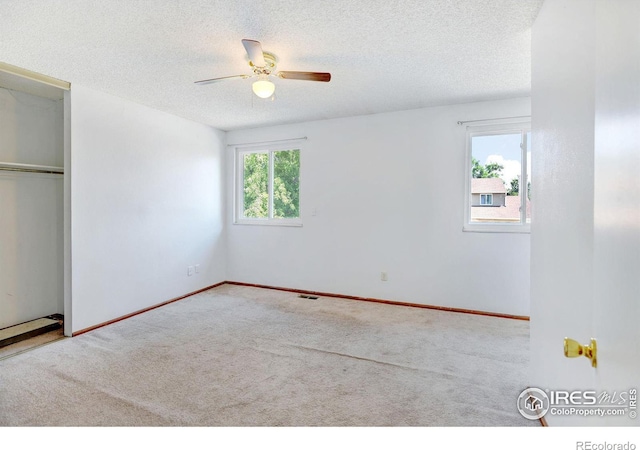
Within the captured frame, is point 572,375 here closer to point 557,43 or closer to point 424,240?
point 557,43

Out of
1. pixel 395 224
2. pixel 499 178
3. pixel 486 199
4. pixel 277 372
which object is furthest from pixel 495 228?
pixel 277 372

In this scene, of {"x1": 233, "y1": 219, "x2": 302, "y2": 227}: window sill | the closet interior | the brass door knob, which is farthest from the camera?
{"x1": 233, "y1": 219, "x2": 302, "y2": 227}: window sill

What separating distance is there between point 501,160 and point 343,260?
2.25m

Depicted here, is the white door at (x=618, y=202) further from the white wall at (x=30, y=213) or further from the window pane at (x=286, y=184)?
the white wall at (x=30, y=213)

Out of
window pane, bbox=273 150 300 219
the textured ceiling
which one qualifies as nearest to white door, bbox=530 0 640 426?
the textured ceiling

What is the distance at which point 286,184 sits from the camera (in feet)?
16.0

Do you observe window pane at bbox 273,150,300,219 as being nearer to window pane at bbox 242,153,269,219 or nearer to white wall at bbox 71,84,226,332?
window pane at bbox 242,153,269,219

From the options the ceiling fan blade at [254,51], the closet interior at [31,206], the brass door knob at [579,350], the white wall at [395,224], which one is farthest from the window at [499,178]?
the closet interior at [31,206]

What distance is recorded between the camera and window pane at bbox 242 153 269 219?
506cm

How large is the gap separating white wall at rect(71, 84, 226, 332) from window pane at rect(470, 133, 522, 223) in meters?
3.67

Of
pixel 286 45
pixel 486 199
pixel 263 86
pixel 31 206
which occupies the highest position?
pixel 286 45

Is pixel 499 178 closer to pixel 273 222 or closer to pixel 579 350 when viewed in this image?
pixel 273 222

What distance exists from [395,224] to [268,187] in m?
A: 2.07

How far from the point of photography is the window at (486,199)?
3.73 metres
